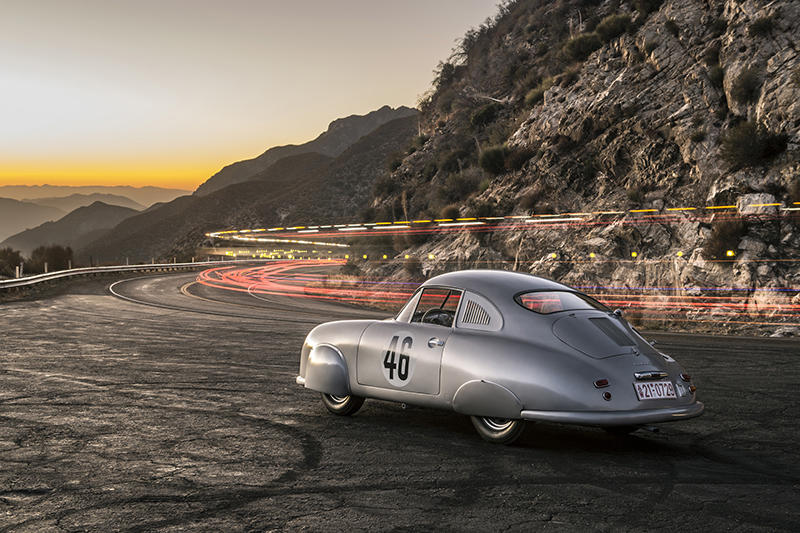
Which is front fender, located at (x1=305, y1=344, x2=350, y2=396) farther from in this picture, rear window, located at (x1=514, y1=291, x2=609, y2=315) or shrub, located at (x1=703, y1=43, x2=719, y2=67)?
shrub, located at (x1=703, y1=43, x2=719, y2=67)

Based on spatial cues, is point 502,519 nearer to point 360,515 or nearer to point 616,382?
point 360,515

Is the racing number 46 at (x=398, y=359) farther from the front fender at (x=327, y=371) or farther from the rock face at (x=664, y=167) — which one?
the rock face at (x=664, y=167)

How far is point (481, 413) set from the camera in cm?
650

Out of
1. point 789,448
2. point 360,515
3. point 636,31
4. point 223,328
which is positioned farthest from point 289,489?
point 636,31

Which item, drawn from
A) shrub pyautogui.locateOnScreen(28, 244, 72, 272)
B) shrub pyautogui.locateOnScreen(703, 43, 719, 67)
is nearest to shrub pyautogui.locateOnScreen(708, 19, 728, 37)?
shrub pyautogui.locateOnScreen(703, 43, 719, 67)

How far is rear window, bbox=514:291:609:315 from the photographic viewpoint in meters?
6.75

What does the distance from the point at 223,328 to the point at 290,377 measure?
24.6 ft

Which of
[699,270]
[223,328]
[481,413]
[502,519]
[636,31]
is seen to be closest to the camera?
[502,519]

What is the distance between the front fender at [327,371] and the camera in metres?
7.66

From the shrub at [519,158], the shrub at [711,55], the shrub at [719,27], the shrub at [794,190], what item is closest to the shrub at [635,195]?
the shrub at [711,55]

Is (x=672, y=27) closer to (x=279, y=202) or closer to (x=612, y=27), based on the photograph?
(x=612, y=27)

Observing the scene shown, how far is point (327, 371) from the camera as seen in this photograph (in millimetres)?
7742

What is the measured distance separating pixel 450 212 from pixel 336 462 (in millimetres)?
33167

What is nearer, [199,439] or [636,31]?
[199,439]
